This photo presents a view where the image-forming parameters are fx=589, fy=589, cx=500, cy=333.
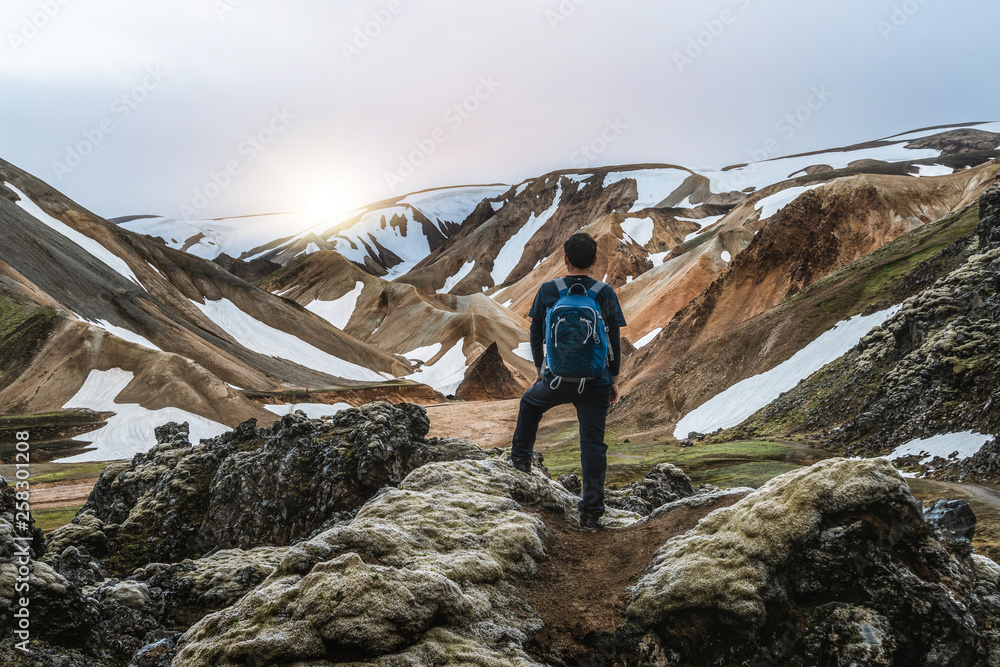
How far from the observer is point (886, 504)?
5496 mm

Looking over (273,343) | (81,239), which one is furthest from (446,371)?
(81,239)

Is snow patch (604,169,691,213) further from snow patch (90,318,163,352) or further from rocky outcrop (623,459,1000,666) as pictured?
rocky outcrop (623,459,1000,666)

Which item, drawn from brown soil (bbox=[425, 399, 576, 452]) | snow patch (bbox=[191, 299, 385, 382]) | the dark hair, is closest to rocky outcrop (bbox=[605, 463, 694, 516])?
the dark hair

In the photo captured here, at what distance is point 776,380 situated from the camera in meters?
28.4

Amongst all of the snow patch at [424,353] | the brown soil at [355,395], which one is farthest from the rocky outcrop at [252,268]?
the brown soil at [355,395]

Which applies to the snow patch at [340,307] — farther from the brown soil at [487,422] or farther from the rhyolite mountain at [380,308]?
the brown soil at [487,422]

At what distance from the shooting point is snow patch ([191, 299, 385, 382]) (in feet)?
271

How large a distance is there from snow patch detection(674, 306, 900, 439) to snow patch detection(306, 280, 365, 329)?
98.9 metres

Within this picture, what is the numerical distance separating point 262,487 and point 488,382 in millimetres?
62910

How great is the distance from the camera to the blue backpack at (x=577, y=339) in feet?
23.2

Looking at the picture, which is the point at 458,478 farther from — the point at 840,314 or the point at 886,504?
the point at 840,314

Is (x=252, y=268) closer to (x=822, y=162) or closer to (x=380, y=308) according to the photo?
(x=380, y=308)

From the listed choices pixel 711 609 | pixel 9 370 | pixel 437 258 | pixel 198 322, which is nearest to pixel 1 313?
pixel 9 370

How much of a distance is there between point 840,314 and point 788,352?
299 centimetres
